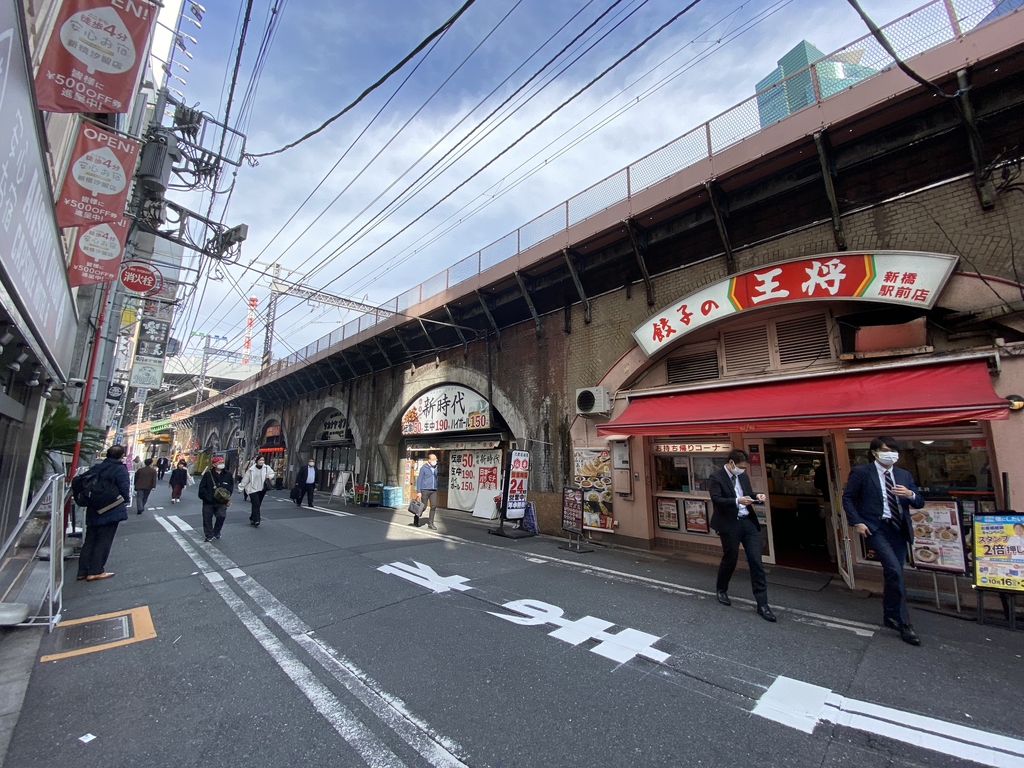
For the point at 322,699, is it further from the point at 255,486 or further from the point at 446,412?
the point at 446,412

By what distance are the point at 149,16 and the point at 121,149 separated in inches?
71.6

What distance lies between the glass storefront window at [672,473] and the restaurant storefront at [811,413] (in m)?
0.02

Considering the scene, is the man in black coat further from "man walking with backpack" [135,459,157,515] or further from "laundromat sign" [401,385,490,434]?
"man walking with backpack" [135,459,157,515]

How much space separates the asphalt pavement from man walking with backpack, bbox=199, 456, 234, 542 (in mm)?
2751

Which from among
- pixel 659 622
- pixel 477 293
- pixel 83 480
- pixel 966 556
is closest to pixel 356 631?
pixel 659 622

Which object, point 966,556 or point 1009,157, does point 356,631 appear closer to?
point 966,556

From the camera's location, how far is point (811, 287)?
726cm

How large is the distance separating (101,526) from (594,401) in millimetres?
8839

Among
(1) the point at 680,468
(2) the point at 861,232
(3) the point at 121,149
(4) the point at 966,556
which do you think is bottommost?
(4) the point at 966,556

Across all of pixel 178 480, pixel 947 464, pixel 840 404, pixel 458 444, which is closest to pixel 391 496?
pixel 458 444

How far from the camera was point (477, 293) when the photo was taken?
1323 centimetres

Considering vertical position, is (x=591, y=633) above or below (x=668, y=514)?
below

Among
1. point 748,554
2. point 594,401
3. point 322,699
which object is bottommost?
point 322,699

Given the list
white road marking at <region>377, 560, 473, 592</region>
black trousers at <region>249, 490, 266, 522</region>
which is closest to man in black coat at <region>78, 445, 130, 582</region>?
white road marking at <region>377, 560, 473, 592</region>
